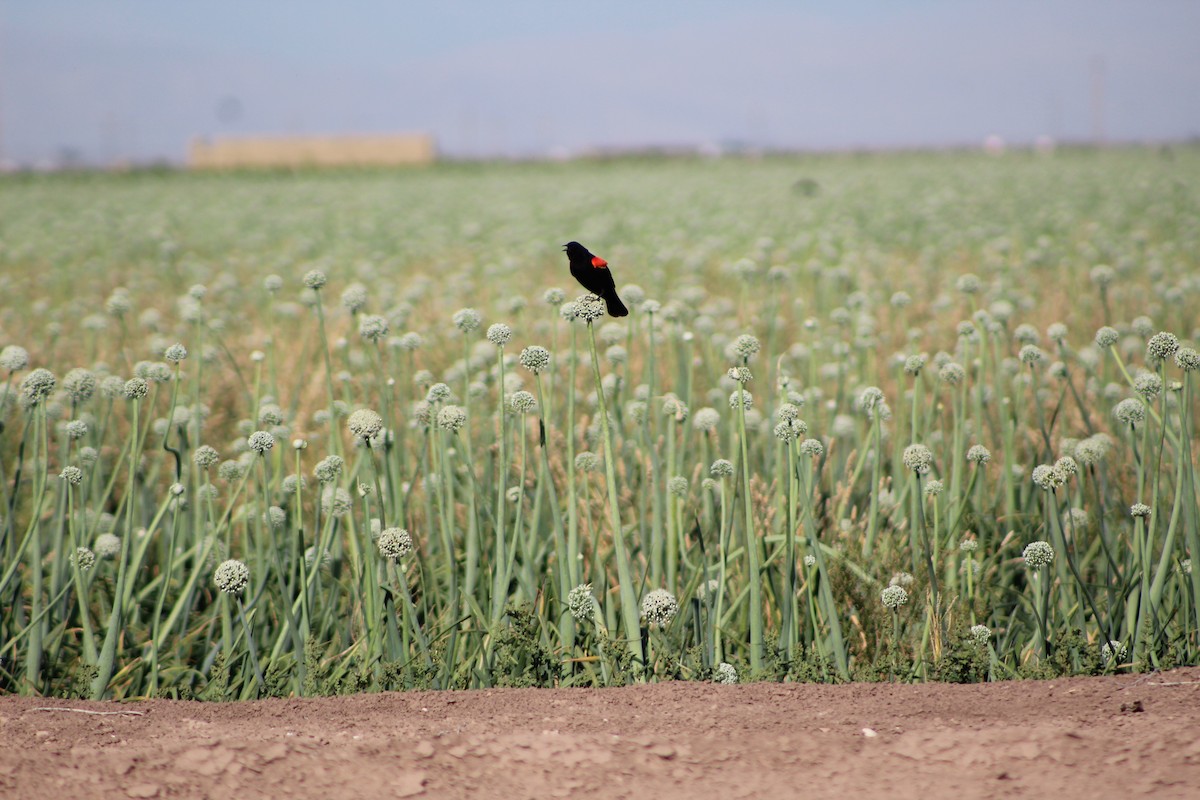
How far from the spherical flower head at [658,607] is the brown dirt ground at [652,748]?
0.22 m

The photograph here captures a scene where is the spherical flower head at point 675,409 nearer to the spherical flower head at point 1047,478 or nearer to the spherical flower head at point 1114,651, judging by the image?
the spherical flower head at point 1047,478

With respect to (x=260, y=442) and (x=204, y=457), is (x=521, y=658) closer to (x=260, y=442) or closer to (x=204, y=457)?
(x=260, y=442)

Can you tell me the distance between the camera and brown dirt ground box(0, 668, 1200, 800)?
6.45 feet

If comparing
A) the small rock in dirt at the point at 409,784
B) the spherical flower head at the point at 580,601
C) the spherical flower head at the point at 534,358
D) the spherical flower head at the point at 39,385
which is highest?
the spherical flower head at the point at 534,358

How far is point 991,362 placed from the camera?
15.9ft

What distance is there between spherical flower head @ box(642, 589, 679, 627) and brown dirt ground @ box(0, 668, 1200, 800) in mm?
219

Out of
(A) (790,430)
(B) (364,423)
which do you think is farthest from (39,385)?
(A) (790,430)

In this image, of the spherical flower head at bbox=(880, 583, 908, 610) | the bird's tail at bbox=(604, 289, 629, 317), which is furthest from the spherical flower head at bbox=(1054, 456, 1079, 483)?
the bird's tail at bbox=(604, 289, 629, 317)

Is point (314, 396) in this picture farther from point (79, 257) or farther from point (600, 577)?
point (79, 257)

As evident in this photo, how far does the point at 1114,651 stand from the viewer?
2682mm

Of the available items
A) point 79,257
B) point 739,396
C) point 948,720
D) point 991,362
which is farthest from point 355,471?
point 79,257

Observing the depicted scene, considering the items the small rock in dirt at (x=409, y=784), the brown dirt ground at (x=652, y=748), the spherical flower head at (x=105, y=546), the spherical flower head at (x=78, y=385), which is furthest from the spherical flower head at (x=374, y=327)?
the small rock in dirt at (x=409, y=784)

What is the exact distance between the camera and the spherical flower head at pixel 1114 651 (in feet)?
→ 8.68

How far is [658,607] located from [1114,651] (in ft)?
3.87
